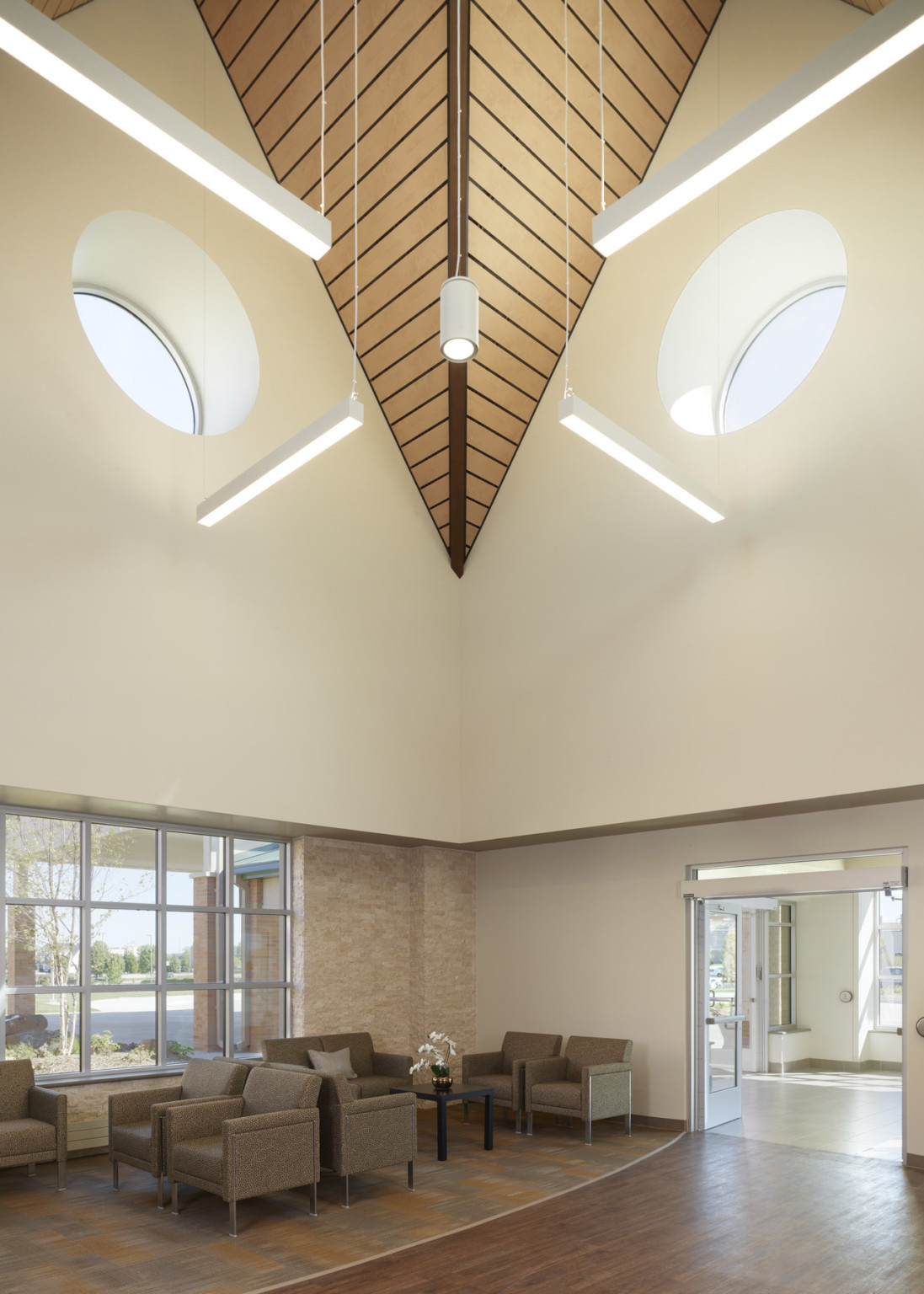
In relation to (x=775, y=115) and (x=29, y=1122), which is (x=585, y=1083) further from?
(x=775, y=115)

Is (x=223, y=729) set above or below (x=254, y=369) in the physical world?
below

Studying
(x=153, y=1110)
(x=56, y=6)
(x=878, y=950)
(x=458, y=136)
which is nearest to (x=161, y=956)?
(x=153, y=1110)

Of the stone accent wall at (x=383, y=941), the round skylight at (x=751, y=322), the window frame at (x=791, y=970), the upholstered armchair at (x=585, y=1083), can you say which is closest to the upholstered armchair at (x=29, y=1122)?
the stone accent wall at (x=383, y=941)

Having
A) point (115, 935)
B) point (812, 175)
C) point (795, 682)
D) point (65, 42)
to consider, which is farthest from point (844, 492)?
point (115, 935)

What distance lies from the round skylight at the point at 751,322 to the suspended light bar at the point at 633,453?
1.39 metres

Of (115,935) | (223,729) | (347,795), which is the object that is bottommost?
(115,935)

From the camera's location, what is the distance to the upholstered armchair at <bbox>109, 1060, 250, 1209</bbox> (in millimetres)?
6918

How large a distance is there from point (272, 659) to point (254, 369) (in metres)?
2.80

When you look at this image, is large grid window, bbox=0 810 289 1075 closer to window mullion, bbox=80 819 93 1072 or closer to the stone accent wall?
window mullion, bbox=80 819 93 1072

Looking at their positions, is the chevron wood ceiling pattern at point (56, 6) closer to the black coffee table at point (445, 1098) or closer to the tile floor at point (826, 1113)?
the black coffee table at point (445, 1098)

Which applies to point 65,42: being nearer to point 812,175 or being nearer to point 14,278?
point 14,278

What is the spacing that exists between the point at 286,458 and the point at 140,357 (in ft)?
10.9

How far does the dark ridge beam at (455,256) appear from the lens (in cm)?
795

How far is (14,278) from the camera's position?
7.80 metres
